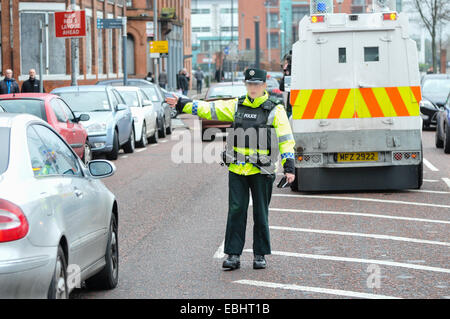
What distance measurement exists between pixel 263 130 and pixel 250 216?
3897 millimetres

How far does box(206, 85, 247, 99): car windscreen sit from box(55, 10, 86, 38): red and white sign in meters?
3.95

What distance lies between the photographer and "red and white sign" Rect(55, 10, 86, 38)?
1101 inches

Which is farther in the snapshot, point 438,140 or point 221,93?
point 221,93

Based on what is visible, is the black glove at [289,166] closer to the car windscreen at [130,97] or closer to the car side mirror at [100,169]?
the car side mirror at [100,169]

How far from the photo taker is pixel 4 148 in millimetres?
6098

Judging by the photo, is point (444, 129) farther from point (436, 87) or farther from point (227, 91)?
point (436, 87)

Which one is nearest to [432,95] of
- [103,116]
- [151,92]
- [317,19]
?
[151,92]

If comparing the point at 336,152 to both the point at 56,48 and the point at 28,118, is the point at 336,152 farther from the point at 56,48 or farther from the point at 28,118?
the point at 56,48

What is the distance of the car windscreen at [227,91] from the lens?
91.4ft

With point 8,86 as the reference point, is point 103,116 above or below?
below

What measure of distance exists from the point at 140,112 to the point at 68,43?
18.7m

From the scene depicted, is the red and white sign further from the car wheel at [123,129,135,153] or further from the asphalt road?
the asphalt road

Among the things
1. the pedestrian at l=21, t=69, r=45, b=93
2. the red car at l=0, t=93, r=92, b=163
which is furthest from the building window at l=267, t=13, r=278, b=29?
the red car at l=0, t=93, r=92, b=163
